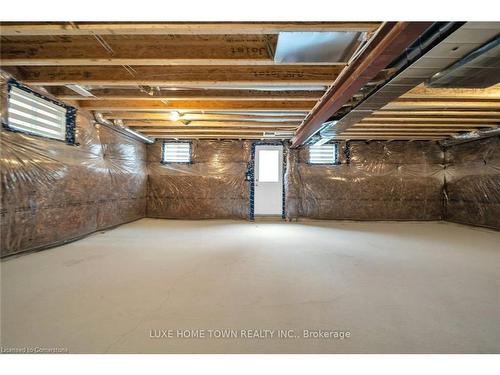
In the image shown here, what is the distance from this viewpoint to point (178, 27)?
1500 mm

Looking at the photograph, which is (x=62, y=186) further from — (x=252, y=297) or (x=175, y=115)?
(x=252, y=297)

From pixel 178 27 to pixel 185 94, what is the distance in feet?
4.25

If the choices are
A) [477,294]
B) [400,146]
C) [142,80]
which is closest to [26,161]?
[142,80]

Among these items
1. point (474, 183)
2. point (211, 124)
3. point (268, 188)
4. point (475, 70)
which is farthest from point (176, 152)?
point (474, 183)

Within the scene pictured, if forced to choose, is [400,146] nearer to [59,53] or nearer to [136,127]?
[136,127]

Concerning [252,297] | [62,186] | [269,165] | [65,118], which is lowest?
[252,297]

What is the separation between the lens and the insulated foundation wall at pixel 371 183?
5.12m

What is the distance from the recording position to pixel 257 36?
5.94 ft

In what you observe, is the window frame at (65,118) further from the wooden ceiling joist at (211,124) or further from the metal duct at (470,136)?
the metal duct at (470,136)

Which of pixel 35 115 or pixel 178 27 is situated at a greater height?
pixel 178 27

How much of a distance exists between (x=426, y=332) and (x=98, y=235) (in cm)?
383

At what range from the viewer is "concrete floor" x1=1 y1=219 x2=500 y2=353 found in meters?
1.15

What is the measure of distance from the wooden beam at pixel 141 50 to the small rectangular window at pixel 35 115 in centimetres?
55

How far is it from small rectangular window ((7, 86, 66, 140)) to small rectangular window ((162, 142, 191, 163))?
7.61 ft
